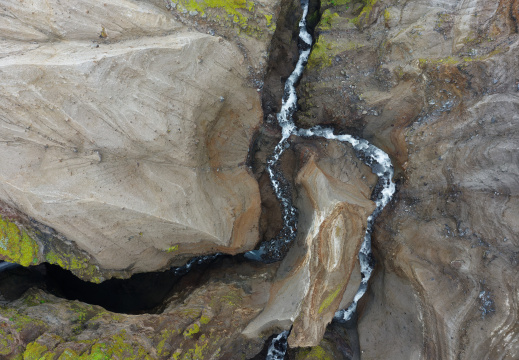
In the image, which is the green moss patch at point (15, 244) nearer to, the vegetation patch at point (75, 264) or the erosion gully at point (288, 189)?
the vegetation patch at point (75, 264)

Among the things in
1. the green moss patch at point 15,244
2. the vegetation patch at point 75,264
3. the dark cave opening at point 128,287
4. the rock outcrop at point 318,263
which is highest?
the rock outcrop at point 318,263

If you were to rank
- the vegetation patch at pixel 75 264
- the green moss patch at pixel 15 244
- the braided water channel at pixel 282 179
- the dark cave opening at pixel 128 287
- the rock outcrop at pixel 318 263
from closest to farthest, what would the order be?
1. the rock outcrop at pixel 318 263
2. the green moss patch at pixel 15 244
3. the vegetation patch at pixel 75 264
4. the dark cave opening at pixel 128 287
5. the braided water channel at pixel 282 179

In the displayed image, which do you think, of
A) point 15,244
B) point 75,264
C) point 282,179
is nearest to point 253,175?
point 282,179

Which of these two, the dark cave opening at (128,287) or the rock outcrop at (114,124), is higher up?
the rock outcrop at (114,124)

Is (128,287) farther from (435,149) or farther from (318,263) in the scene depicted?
(435,149)

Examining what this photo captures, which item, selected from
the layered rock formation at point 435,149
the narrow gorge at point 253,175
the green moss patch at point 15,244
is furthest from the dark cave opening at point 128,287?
the layered rock formation at point 435,149

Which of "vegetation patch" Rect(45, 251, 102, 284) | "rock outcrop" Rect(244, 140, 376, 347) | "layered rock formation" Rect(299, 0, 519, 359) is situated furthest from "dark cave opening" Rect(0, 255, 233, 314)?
"layered rock formation" Rect(299, 0, 519, 359)

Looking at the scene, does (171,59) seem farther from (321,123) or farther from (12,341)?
(12,341)

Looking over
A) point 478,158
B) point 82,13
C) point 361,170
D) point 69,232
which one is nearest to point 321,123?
point 361,170
